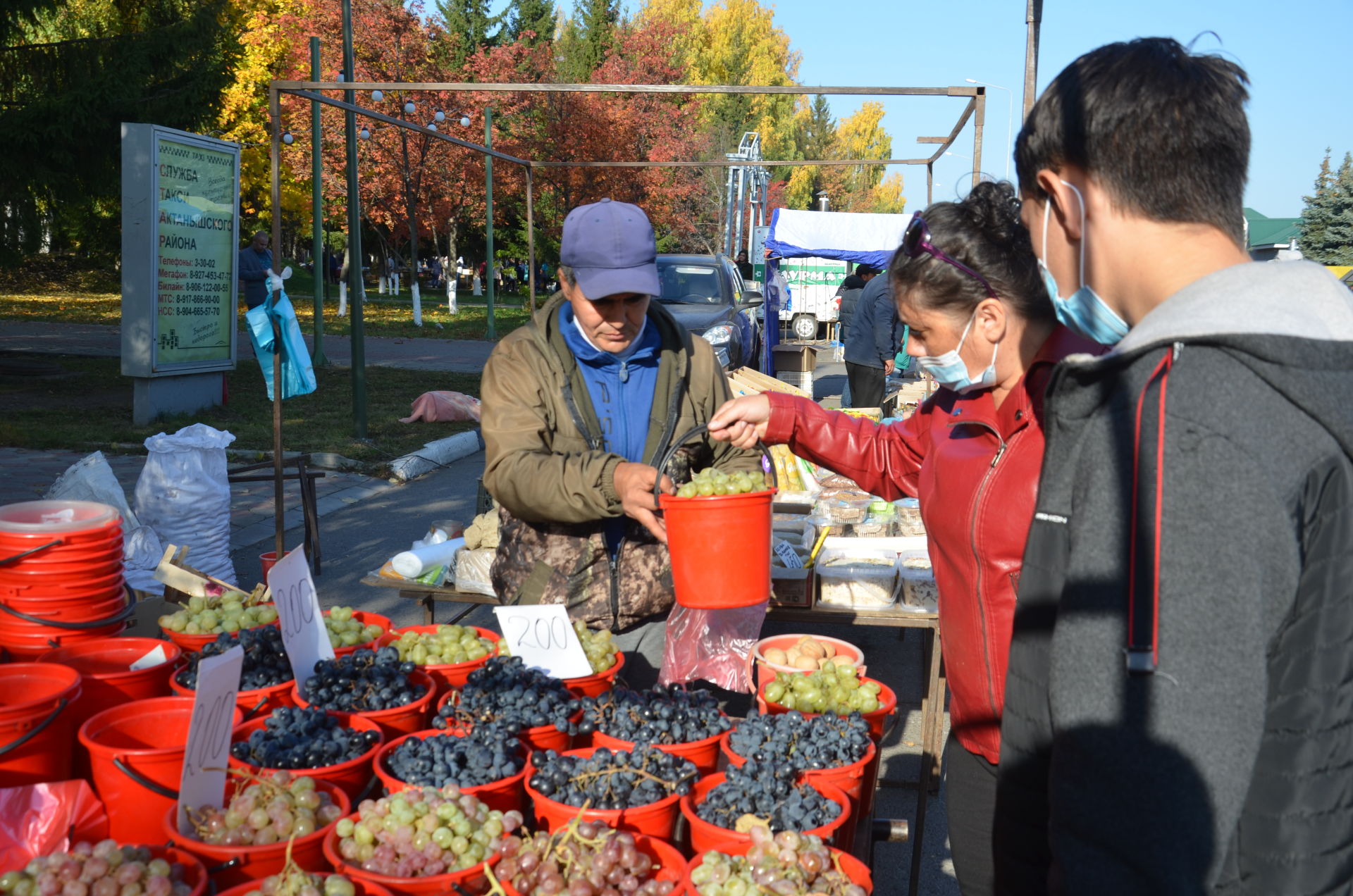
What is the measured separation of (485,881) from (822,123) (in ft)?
237

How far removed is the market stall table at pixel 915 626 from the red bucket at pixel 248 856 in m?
2.15

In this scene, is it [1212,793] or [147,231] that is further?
[147,231]

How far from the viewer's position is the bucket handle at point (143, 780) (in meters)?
1.99

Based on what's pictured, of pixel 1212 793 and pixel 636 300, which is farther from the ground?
pixel 636 300

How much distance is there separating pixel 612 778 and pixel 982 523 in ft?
2.98

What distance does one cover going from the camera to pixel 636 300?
3029mm

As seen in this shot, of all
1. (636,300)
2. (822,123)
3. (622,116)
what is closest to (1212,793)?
(636,300)

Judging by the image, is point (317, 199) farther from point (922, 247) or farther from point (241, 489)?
point (922, 247)

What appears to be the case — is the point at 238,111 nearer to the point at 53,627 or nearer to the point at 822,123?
the point at 53,627

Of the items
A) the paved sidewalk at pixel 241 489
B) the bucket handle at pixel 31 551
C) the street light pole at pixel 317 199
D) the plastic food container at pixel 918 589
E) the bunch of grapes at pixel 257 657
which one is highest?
the street light pole at pixel 317 199

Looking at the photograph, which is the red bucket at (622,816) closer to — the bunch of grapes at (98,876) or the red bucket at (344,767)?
the red bucket at (344,767)

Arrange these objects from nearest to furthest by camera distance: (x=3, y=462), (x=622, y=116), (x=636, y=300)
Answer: (x=636, y=300)
(x=3, y=462)
(x=622, y=116)

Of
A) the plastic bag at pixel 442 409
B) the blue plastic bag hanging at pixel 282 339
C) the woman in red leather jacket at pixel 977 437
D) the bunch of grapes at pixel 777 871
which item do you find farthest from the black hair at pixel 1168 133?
the plastic bag at pixel 442 409

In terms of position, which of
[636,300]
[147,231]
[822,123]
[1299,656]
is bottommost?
[1299,656]
